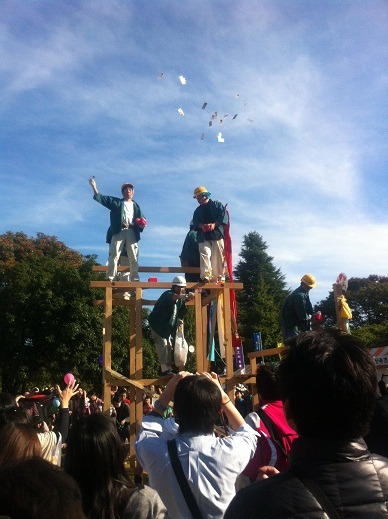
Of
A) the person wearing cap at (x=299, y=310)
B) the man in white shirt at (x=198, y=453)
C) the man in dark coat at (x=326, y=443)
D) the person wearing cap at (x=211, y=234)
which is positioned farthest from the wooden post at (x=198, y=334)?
the man in dark coat at (x=326, y=443)

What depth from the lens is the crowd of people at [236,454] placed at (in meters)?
1.74

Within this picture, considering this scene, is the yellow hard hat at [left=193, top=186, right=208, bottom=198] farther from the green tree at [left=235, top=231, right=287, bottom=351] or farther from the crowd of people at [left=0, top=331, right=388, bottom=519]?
the green tree at [left=235, top=231, right=287, bottom=351]

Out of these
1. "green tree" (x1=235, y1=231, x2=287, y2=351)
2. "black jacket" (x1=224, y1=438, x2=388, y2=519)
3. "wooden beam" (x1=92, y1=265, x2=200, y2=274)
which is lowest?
"black jacket" (x1=224, y1=438, x2=388, y2=519)

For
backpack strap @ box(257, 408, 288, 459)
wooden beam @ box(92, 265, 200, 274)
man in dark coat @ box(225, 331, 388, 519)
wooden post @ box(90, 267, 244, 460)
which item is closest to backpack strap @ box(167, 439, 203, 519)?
backpack strap @ box(257, 408, 288, 459)

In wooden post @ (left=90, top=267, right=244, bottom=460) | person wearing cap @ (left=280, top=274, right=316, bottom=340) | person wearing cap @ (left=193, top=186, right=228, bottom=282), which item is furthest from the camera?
person wearing cap @ (left=193, top=186, right=228, bottom=282)

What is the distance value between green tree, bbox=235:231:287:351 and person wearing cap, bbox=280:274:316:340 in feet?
128

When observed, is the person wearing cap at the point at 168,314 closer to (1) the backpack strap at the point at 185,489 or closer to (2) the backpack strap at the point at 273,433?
(2) the backpack strap at the point at 273,433

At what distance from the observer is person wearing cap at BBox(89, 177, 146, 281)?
1157 cm

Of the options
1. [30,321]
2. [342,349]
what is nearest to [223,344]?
[342,349]

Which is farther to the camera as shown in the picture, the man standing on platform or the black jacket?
the man standing on platform

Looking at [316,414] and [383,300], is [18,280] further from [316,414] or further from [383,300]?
[383,300]

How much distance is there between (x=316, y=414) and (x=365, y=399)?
0.63 feet

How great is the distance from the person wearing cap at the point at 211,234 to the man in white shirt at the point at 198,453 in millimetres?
8361

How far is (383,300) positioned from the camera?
56219 mm
